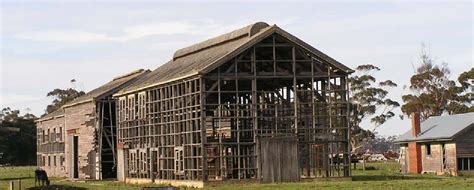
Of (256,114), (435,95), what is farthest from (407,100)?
(256,114)

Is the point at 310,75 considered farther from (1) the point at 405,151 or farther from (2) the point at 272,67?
(1) the point at 405,151

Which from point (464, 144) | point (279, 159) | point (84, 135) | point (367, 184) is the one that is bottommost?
point (367, 184)

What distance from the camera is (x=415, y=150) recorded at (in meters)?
76.6

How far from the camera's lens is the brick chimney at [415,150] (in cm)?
7606

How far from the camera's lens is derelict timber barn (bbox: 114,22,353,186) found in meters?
54.5

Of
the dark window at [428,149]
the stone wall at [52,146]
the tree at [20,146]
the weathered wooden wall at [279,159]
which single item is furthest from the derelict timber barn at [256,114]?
the tree at [20,146]

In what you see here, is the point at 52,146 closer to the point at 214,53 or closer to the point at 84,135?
the point at 84,135

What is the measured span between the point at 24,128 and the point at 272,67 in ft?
296

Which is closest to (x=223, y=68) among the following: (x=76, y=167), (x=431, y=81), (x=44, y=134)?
(x=76, y=167)

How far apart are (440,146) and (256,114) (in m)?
23.7

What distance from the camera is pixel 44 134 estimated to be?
99.1m

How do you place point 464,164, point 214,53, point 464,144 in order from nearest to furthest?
point 214,53 → point 464,144 → point 464,164

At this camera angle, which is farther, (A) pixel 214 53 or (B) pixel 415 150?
(B) pixel 415 150

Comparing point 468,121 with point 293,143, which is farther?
point 468,121
